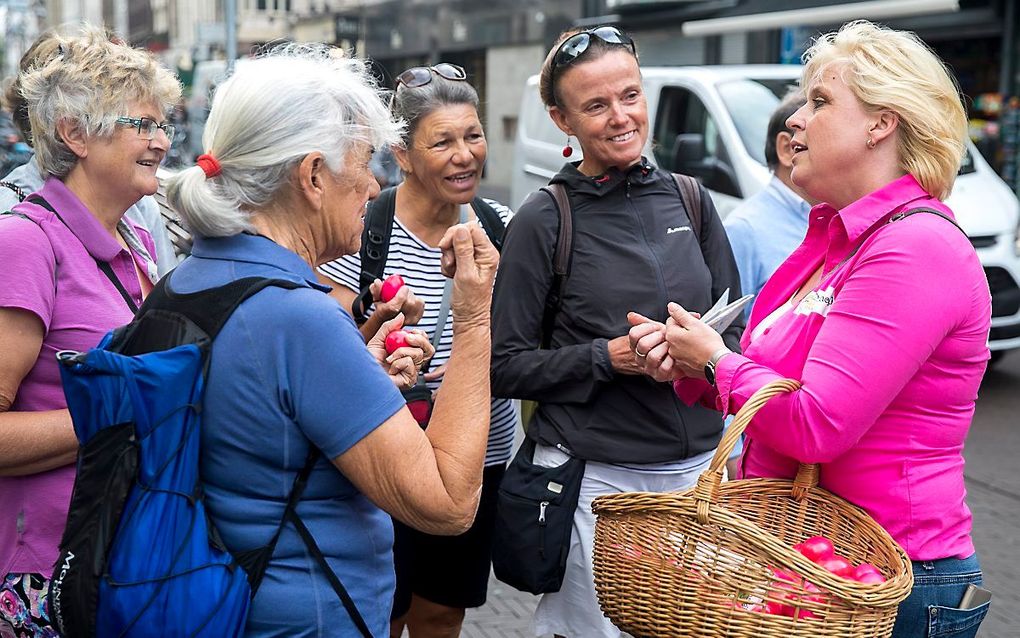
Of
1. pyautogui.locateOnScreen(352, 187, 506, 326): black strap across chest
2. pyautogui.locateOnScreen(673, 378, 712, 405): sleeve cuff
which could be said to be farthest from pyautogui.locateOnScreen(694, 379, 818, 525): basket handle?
pyautogui.locateOnScreen(352, 187, 506, 326): black strap across chest

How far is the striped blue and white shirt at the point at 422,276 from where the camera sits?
131 inches

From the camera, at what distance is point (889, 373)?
Result: 1995mm

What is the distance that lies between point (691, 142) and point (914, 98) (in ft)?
17.8

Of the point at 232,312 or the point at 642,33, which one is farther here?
the point at 642,33

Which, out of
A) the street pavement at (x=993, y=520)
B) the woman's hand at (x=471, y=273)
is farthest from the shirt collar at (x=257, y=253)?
the street pavement at (x=993, y=520)

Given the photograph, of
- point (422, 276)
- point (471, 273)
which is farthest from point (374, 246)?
point (471, 273)

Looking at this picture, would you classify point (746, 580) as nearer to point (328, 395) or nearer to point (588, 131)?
point (328, 395)

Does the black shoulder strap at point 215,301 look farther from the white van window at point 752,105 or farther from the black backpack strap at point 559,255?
the white van window at point 752,105

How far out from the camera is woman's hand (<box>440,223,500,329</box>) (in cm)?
215

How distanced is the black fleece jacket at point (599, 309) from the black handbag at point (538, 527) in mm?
100

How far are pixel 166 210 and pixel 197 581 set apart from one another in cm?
196

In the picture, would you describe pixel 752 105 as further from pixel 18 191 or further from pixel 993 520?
pixel 18 191

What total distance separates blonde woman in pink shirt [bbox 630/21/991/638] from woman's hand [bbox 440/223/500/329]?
1.55 feet

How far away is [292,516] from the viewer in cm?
192
